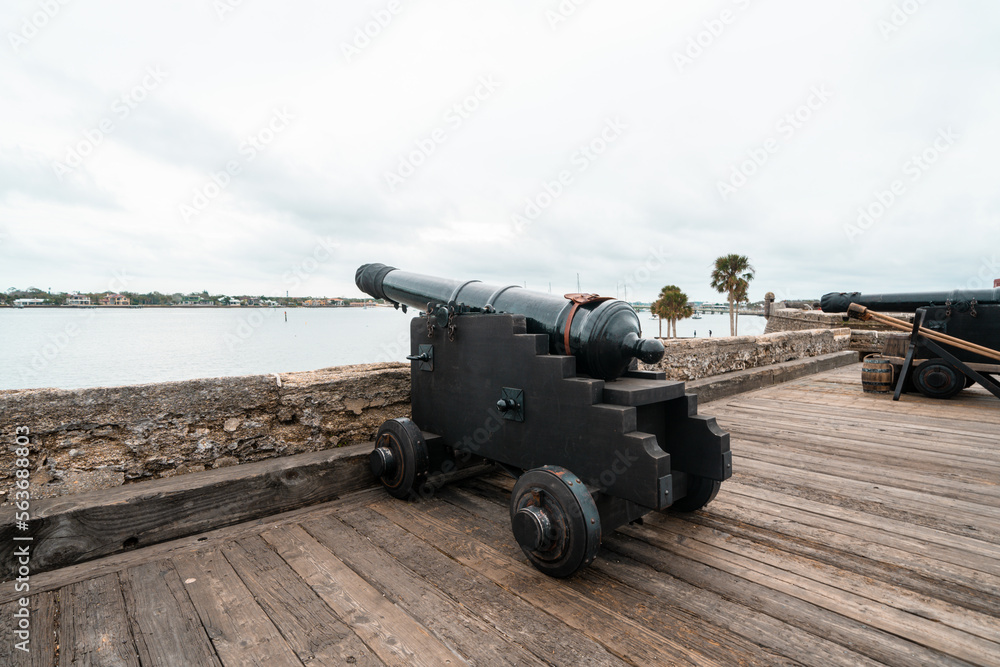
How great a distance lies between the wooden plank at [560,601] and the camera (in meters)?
1.61

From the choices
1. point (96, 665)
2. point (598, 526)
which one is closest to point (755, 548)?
point (598, 526)

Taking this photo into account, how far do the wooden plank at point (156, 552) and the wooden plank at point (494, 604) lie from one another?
1.38 feet

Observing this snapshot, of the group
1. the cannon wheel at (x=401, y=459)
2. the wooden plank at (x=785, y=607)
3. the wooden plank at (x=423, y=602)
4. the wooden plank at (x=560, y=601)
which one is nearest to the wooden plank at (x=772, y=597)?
the wooden plank at (x=785, y=607)

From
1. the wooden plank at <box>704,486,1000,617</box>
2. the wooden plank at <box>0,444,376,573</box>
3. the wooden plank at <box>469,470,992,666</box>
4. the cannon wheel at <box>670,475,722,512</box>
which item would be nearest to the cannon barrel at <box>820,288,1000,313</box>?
the wooden plank at <box>704,486,1000,617</box>

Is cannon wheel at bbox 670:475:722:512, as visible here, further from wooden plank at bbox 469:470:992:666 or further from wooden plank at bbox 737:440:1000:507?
wooden plank at bbox 737:440:1000:507

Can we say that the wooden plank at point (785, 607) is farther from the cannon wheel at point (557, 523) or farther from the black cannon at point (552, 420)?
the cannon wheel at point (557, 523)

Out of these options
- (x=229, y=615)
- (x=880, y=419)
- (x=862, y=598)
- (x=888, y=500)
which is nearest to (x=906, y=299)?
(x=880, y=419)

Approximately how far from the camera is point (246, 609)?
190 cm

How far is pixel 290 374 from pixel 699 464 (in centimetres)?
255

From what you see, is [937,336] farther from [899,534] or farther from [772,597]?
[772,597]

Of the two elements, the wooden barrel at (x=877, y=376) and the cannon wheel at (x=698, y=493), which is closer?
the cannon wheel at (x=698, y=493)

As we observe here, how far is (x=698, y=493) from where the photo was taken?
262 centimetres

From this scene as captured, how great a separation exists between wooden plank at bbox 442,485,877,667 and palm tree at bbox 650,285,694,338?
52614mm

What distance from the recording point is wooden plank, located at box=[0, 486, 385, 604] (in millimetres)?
2096
